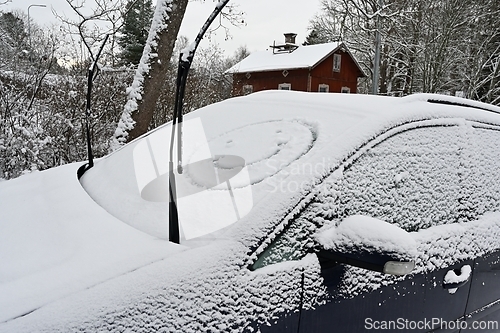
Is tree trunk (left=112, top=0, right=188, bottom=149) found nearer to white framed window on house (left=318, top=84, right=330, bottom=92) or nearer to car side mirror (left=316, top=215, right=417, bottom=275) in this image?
car side mirror (left=316, top=215, right=417, bottom=275)

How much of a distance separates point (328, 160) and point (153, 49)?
4.68m

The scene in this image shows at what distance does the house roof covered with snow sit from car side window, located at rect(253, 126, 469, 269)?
22.4 metres

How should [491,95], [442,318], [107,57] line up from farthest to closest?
[491,95] → [107,57] → [442,318]

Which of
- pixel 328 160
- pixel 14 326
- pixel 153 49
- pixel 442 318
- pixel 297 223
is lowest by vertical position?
pixel 442 318

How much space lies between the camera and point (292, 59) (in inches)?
997

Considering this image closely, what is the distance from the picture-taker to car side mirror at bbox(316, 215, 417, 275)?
3.98 feet

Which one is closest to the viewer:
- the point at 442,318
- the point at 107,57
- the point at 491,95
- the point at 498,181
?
the point at 442,318

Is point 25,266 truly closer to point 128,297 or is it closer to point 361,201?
point 128,297

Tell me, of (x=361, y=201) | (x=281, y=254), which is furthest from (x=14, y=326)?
(x=361, y=201)

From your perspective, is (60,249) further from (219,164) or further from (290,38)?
(290,38)

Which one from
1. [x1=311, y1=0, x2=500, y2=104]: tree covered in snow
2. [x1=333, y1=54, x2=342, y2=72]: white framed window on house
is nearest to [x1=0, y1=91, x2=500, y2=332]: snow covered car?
[x1=311, y1=0, x2=500, y2=104]: tree covered in snow

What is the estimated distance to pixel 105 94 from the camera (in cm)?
696

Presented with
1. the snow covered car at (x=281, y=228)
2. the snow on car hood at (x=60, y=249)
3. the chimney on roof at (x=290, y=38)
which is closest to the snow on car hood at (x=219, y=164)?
the snow covered car at (x=281, y=228)

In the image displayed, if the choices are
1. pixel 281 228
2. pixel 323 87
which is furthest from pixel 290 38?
pixel 281 228
